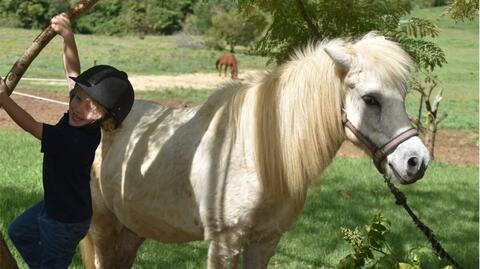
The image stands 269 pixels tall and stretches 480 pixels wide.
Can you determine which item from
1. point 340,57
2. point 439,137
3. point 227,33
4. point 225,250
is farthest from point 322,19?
point 227,33

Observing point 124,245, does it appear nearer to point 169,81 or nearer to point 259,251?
point 259,251

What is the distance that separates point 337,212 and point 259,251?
13.5 ft

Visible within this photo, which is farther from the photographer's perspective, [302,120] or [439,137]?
[439,137]

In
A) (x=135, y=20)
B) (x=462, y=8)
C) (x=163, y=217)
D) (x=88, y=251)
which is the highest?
(x=462, y=8)

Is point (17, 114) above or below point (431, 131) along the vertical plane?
above

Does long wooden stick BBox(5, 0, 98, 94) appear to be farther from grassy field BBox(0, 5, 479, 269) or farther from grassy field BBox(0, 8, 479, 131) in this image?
grassy field BBox(0, 8, 479, 131)

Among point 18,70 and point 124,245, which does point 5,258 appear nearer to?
point 18,70

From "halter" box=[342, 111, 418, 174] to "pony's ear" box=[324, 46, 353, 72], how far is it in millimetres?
258

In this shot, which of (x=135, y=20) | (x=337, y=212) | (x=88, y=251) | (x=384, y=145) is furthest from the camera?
(x=135, y=20)

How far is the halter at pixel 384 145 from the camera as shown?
9.32ft

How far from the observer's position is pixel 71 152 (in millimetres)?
2689

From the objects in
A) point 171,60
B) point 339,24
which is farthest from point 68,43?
point 171,60

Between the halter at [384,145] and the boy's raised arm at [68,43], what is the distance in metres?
1.41

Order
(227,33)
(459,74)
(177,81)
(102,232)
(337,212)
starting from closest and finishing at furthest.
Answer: (102,232), (337,212), (177,81), (459,74), (227,33)
